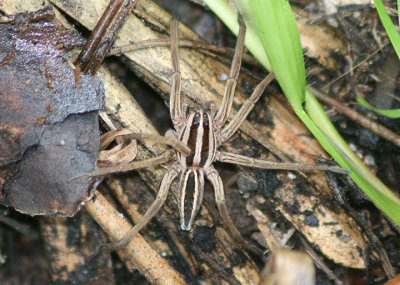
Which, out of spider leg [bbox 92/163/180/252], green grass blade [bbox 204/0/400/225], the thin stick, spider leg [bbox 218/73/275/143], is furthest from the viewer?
the thin stick

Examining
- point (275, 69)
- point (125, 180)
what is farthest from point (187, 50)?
point (125, 180)

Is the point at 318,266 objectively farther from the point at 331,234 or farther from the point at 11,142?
the point at 11,142

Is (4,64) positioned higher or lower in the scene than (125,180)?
higher

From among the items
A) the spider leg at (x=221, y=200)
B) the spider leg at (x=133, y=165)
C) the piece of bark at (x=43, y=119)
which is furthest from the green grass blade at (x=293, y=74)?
the piece of bark at (x=43, y=119)

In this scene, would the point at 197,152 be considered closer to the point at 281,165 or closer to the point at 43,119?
the point at 281,165

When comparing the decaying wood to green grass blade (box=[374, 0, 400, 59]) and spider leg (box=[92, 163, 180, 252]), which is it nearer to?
spider leg (box=[92, 163, 180, 252])

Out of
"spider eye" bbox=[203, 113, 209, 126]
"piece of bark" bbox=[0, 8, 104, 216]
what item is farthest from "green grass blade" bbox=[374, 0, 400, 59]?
"piece of bark" bbox=[0, 8, 104, 216]
